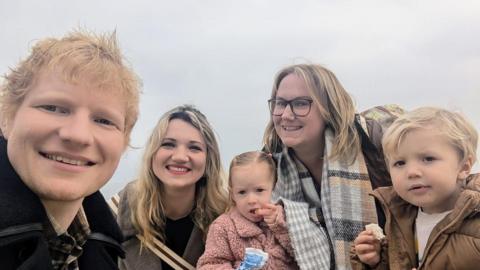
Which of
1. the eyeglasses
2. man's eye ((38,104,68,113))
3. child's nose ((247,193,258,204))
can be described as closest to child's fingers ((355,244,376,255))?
child's nose ((247,193,258,204))

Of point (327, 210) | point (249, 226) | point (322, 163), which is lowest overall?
point (249, 226)

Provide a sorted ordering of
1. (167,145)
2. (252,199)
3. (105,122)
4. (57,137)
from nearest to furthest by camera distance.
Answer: (57,137)
(105,122)
(252,199)
(167,145)

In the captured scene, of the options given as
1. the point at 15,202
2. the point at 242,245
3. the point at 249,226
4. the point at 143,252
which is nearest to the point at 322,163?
the point at 249,226

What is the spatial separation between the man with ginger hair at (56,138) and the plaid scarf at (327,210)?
1.83m

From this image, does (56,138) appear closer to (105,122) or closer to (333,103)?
(105,122)

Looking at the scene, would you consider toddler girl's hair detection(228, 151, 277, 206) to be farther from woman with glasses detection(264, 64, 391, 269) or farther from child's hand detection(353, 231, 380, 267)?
child's hand detection(353, 231, 380, 267)

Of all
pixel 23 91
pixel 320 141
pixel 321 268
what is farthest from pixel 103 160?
pixel 320 141

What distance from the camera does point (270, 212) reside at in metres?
3.67

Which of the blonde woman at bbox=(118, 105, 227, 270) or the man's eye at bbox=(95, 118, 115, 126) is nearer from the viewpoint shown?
the man's eye at bbox=(95, 118, 115, 126)

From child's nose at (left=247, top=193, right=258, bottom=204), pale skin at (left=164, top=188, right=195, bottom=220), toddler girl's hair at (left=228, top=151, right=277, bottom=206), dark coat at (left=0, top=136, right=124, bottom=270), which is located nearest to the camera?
dark coat at (left=0, top=136, right=124, bottom=270)

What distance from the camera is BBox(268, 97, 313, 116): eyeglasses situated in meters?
4.11

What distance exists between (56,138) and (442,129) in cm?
215

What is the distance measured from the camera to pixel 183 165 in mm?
4035

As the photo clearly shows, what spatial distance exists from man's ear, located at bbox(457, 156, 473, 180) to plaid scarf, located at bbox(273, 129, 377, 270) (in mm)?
1106
